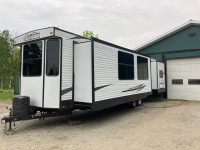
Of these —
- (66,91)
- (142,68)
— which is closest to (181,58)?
(142,68)

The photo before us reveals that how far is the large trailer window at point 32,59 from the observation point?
5.73 meters

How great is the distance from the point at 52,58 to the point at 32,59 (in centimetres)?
93

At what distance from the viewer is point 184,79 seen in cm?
1365

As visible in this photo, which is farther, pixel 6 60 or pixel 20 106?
pixel 6 60

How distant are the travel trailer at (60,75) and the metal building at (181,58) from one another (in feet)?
31.0

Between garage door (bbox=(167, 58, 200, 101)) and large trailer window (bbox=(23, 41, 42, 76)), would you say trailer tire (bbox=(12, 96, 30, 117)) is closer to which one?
large trailer window (bbox=(23, 41, 42, 76))

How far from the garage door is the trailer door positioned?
11.7 m

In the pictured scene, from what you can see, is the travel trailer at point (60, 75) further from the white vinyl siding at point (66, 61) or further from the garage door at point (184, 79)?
the garage door at point (184, 79)

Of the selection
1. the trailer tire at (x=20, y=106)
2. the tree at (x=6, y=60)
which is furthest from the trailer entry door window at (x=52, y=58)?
the tree at (x=6, y=60)

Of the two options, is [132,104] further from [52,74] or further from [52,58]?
[52,58]

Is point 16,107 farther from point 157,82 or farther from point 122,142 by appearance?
point 157,82

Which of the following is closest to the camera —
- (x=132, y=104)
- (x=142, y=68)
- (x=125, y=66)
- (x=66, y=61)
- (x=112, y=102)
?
(x=66, y=61)

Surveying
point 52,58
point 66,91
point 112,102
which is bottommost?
point 112,102

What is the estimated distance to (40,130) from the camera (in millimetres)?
5688
